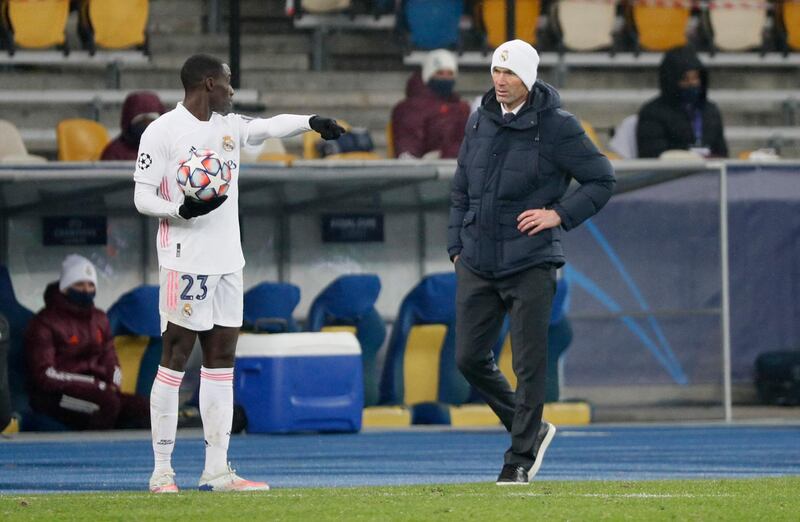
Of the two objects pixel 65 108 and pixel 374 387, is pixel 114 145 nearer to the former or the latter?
pixel 374 387

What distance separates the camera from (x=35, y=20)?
18.6 meters

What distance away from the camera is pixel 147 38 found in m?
19.2

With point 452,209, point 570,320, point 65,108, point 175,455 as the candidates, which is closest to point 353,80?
point 65,108

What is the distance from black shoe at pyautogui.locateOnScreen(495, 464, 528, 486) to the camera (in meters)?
8.26

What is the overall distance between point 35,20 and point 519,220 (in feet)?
37.7

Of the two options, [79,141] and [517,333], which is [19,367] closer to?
[79,141]

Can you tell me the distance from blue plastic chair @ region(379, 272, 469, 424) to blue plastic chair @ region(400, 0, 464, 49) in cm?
489

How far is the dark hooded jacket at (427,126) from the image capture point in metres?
16.3

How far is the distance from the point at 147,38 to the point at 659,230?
20.3 ft

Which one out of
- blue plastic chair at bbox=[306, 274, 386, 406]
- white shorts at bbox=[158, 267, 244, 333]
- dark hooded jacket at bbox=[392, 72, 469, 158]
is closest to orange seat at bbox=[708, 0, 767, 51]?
dark hooded jacket at bbox=[392, 72, 469, 158]

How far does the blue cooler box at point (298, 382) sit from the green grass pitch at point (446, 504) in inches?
236

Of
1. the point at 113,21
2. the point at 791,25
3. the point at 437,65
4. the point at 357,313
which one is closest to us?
the point at 357,313

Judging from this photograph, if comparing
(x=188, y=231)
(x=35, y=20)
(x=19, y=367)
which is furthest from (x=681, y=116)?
(x=188, y=231)

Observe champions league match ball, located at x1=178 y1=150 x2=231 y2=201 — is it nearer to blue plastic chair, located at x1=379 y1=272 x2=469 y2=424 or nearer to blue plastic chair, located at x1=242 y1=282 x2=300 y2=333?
blue plastic chair, located at x1=242 y1=282 x2=300 y2=333
